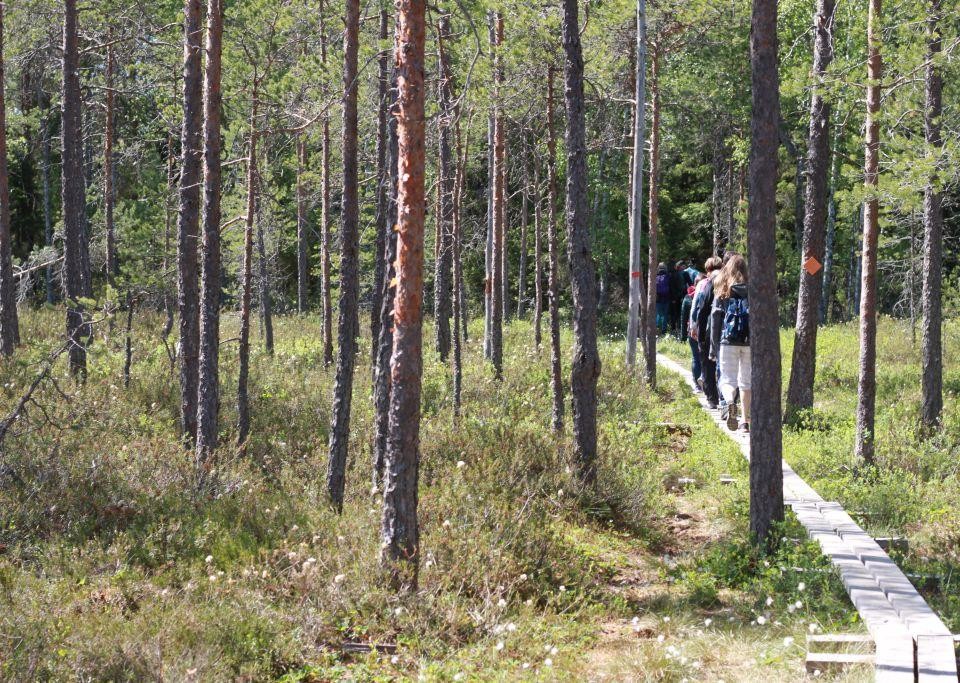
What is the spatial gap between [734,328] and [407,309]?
5.68 m

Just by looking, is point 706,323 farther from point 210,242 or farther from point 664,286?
point 664,286

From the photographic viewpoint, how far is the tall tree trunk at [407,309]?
652cm

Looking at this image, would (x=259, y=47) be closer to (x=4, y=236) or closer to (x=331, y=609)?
(x=4, y=236)

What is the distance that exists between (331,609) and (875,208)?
7.55 meters

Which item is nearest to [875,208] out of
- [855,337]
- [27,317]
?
[855,337]

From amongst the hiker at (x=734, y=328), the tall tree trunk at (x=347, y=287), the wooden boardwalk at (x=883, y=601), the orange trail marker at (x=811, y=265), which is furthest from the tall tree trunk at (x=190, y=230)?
the orange trail marker at (x=811, y=265)

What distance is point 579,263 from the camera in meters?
9.20

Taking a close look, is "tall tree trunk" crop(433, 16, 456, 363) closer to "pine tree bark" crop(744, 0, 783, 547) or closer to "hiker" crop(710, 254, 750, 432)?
"hiker" crop(710, 254, 750, 432)

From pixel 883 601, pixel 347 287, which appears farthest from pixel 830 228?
pixel 883 601

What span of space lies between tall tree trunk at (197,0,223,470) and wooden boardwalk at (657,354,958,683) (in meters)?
6.56

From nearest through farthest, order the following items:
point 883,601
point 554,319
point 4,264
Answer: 1. point 883,601
2. point 554,319
3. point 4,264

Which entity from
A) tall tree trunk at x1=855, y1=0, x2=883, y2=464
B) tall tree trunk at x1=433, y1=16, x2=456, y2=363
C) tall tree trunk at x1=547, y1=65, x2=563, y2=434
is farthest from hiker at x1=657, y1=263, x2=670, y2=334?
tall tree trunk at x1=855, y1=0, x2=883, y2=464

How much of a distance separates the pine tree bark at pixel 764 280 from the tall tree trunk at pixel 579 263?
6.23 ft

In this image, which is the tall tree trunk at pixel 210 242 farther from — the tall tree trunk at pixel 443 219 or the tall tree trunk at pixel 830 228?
the tall tree trunk at pixel 830 228
